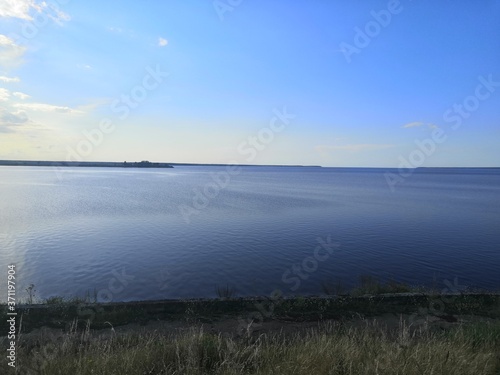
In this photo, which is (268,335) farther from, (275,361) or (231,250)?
(231,250)

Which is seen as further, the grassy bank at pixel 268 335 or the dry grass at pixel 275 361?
the grassy bank at pixel 268 335

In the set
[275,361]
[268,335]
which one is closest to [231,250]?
[268,335]

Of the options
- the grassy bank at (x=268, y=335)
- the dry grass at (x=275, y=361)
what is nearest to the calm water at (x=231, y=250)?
the grassy bank at (x=268, y=335)

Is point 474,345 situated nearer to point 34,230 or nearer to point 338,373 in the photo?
point 338,373

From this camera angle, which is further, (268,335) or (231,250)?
(231,250)

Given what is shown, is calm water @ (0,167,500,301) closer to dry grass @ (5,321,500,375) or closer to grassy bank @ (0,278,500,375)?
grassy bank @ (0,278,500,375)

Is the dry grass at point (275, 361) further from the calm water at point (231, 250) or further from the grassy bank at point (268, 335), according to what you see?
the calm water at point (231, 250)

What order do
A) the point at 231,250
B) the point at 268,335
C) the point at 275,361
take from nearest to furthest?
the point at 275,361 < the point at 268,335 < the point at 231,250

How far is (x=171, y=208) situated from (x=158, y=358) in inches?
1587

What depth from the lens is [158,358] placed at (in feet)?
20.4

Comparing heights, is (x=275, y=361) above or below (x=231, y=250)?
above

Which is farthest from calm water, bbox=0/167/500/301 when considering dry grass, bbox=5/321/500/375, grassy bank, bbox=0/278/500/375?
dry grass, bbox=5/321/500/375

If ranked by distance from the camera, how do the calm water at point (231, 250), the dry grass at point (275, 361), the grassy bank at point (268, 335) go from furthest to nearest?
the calm water at point (231, 250) < the grassy bank at point (268, 335) < the dry grass at point (275, 361)

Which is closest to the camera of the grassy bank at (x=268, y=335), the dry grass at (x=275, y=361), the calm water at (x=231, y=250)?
the dry grass at (x=275, y=361)
